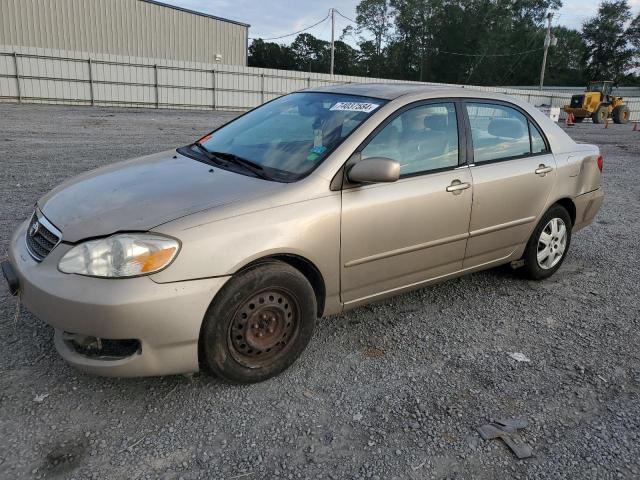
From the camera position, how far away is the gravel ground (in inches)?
91.1

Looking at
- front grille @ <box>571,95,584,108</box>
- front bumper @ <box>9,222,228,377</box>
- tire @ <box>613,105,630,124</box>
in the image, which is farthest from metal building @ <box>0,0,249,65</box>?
front bumper @ <box>9,222,228,377</box>

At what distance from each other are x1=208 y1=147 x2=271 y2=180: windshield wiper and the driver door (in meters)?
0.51

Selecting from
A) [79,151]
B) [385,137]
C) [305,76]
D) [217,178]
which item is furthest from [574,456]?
[305,76]

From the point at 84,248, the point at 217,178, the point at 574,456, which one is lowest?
the point at 574,456

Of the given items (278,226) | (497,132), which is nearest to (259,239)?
(278,226)

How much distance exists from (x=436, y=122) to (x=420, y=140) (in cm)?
24

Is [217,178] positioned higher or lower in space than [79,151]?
higher

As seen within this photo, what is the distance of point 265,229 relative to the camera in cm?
271

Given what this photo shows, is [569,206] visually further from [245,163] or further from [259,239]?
[259,239]

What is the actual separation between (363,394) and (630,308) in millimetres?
2564

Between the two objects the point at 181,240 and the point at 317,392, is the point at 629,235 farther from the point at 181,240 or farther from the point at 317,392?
the point at 181,240

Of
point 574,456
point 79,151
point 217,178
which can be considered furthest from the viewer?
point 79,151

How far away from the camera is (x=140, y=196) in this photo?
2.82 m

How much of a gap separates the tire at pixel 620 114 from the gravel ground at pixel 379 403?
107 ft
